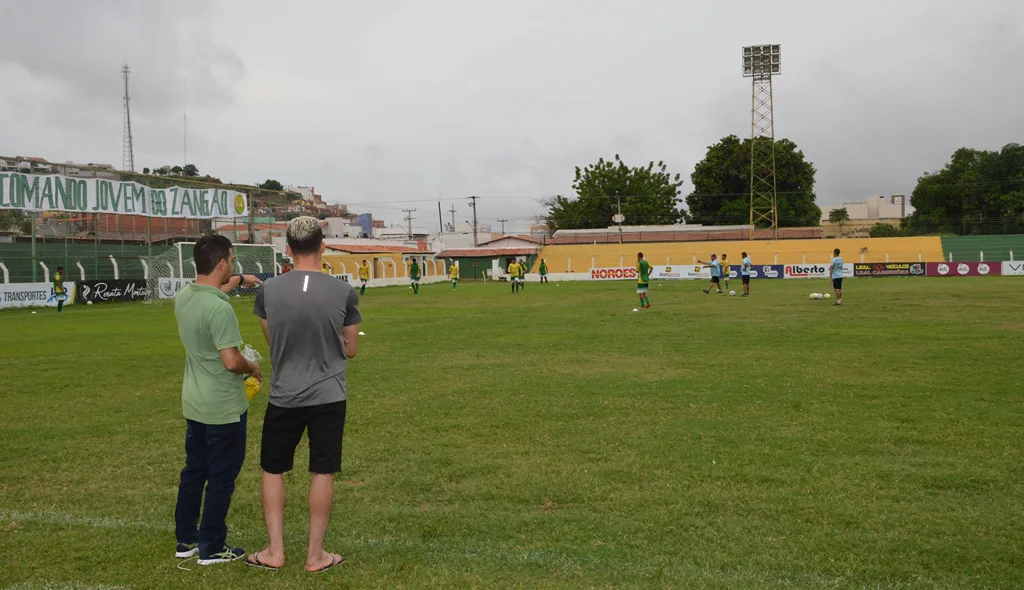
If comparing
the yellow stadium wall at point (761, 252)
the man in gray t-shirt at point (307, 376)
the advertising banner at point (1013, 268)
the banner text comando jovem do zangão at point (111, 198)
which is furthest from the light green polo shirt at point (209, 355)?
the yellow stadium wall at point (761, 252)

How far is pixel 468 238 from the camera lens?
102 m

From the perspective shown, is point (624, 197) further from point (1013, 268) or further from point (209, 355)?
point (209, 355)

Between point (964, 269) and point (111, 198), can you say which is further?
point (964, 269)

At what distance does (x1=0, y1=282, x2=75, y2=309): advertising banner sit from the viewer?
29.7 metres

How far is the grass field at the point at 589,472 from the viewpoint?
4172 mm

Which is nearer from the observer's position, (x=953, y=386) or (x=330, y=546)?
(x=330, y=546)

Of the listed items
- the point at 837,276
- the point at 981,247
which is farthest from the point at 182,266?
the point at 981,247

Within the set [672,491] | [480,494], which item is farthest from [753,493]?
[480,494]

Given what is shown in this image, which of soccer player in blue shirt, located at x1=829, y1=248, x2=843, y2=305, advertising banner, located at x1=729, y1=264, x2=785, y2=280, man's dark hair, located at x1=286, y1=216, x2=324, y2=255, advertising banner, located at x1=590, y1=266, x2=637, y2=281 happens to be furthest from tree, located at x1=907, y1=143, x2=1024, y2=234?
man's dark hair, located at x1=286, y1=216, x2=324, y2=255

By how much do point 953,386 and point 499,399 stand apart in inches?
220

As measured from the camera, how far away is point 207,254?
442 cm

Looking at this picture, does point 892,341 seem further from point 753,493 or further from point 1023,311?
point 753,493

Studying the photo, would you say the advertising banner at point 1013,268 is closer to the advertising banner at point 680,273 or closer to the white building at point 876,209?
the advertising banner at point 680,273

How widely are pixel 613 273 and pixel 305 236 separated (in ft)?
180
